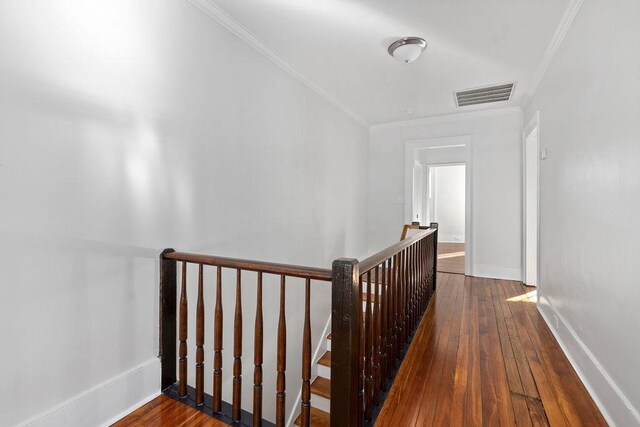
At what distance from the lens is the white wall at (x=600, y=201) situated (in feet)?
4.61

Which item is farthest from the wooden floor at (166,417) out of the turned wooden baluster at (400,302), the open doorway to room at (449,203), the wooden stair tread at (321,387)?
the open doorway to room at (449,203)

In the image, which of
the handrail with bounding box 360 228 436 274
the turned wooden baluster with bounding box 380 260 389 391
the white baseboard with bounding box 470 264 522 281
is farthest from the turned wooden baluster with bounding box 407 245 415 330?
the white baseboard with bounding box 470 264 522 281

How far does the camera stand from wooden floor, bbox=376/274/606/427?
1621mm

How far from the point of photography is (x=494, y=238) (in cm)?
460

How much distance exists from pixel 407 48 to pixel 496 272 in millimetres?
3530

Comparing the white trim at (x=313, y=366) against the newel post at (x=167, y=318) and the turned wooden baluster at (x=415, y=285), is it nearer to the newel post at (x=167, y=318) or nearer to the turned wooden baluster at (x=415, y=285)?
the turned wooden baluster at (x=415, y=285)

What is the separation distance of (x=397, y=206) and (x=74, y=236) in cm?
461

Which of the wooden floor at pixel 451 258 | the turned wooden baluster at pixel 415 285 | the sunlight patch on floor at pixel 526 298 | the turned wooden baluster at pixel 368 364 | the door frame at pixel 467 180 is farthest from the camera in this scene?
the wooden floor at pixel 451 258

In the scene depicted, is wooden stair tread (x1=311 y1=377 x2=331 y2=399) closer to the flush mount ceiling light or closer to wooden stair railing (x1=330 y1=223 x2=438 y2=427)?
wooden stair railing (x1=330 y1=223 x2=438 y2=427)

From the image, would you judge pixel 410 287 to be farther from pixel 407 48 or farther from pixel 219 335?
pixel 407 48

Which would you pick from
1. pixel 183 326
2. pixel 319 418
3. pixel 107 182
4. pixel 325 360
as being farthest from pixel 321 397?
pixel 107 182

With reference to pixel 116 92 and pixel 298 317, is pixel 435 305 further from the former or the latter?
pixel 116 92

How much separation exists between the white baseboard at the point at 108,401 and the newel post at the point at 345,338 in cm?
112

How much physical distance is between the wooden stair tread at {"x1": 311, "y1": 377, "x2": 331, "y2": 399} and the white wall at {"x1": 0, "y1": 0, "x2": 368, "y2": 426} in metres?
0.92
